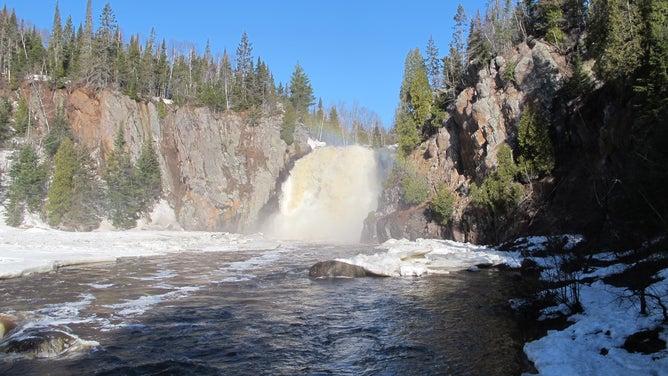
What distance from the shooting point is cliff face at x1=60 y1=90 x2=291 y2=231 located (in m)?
60.2

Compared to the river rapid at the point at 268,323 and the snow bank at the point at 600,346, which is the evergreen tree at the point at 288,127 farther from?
the snow bank at the point at 600,346

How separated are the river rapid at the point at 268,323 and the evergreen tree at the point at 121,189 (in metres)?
35.6

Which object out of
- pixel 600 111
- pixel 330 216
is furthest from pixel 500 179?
pixel 330 216

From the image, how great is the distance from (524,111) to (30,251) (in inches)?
1476

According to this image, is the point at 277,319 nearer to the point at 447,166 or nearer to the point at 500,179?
the point at 500,179

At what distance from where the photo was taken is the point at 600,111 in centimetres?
2933

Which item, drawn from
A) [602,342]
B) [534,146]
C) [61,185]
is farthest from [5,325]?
[61,185]

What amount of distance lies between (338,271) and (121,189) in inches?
1743

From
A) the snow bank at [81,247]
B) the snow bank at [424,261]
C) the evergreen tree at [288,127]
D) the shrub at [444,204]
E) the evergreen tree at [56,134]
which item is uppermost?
the evergreen tree at [288,127]

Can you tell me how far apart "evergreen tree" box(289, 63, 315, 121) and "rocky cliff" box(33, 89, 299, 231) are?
72.2 ft

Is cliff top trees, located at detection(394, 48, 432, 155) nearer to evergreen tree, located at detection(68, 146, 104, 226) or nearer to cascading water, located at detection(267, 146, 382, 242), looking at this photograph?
cascading water, located at detection(267, 146, 382, 242)

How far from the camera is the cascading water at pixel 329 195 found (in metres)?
59.9

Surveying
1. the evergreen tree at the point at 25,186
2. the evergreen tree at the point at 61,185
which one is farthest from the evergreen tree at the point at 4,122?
the evergreen tree at the point at 61,185

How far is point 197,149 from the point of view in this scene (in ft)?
211
